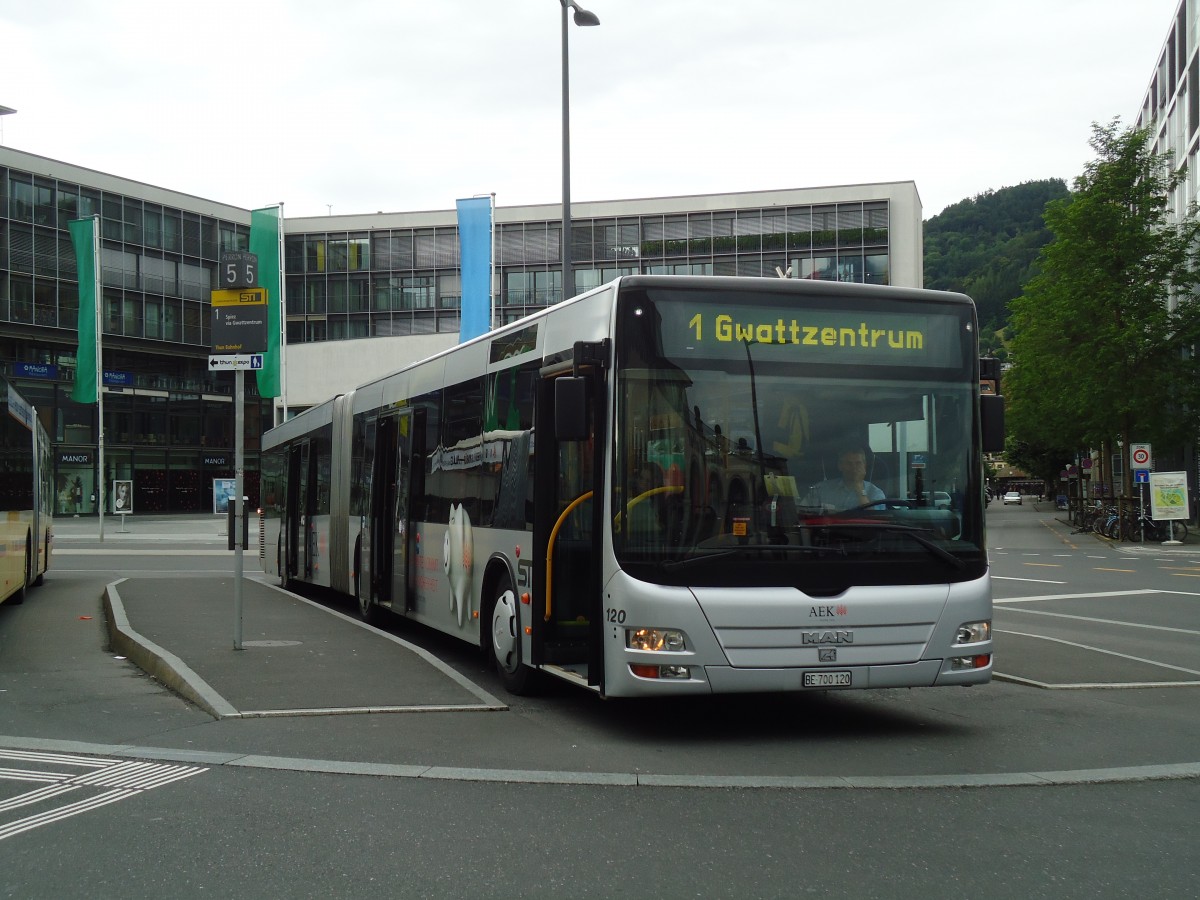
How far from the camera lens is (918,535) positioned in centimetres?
800

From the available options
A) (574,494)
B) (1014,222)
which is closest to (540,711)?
(574,494)

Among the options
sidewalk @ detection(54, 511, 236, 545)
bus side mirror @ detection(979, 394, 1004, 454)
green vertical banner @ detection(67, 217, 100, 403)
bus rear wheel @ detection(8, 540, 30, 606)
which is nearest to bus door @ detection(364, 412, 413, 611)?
bus side mirror @ detection(979, 394, 1004, 454)

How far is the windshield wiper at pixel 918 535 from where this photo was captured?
7883 mm

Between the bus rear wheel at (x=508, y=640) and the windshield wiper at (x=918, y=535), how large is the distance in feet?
8.74

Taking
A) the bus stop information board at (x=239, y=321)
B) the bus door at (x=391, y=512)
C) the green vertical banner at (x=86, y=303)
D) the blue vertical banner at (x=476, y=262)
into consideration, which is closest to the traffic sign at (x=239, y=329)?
the bus stop information board at (x=239, y=321)

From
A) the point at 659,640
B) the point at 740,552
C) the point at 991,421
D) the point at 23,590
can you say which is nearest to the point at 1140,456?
the point at 23,590

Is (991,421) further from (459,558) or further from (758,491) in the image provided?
(459,558)

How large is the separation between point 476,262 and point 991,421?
1052 inches

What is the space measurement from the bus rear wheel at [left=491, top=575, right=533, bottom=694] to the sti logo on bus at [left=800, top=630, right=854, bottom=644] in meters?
2.37

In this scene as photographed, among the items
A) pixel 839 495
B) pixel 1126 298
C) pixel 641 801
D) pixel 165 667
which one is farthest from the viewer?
pixel 1126 298

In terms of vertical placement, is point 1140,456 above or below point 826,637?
above

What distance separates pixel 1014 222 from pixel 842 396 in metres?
124

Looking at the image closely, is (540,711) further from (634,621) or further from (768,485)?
(768,485)

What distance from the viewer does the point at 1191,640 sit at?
1388 cm
